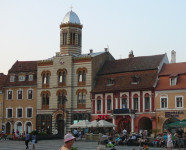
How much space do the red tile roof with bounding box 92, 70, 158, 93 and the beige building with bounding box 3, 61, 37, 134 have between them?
11783 millimetres

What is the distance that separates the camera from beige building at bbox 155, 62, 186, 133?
44.7 m

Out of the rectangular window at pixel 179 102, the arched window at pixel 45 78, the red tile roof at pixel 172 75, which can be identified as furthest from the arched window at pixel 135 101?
the arched window at pixel 45 78

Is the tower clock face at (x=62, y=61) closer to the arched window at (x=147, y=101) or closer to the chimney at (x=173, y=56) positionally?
the arched window at (x=147, y=101)

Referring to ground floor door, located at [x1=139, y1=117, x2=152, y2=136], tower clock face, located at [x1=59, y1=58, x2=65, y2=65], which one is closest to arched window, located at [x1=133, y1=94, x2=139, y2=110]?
ground floor door, located at [x1=139, y1=117, x2=152, y2=136]

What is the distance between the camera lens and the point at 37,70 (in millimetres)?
58062

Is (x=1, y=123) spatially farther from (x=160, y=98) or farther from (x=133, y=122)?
(x=160, y=98)

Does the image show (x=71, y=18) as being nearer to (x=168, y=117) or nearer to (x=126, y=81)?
(x=126, y=81)

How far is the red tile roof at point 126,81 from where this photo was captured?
48000 millimetres

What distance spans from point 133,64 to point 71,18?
1330cm

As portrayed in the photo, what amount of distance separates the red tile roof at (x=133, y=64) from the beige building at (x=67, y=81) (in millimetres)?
1719

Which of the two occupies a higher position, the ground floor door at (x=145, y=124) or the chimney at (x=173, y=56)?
the chimney at (x=173, y=56)

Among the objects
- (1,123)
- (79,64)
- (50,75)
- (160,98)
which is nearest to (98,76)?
(79,64)

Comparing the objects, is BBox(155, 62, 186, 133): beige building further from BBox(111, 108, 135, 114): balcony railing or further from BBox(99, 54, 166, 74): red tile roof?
BBox(111, 108, 135, 114): balcony railing

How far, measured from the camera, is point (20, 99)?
58969mm
